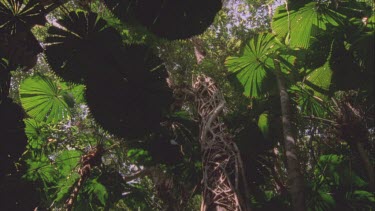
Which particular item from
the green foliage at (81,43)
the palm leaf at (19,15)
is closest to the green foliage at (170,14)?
the green foliage at (81,43)

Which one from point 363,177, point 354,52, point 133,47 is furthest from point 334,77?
point 133,47

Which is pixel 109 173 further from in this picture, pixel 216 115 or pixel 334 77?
pixel 334 77

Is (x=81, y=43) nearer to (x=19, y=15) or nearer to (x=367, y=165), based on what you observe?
(x=19, y=15)

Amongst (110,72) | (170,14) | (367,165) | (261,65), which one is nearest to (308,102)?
(261,65)

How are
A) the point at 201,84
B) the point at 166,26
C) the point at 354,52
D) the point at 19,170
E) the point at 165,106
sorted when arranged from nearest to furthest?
the point at 166,26, the point at 354,52, the point at 165,106, the point at 19,170, the point at 201,84

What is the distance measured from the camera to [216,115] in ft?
12.9

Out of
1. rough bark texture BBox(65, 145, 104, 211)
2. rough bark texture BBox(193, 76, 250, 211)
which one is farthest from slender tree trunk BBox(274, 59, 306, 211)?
rough bark texture BBox(65, 145, 104, 211)

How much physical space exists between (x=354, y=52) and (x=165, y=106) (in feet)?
6.39

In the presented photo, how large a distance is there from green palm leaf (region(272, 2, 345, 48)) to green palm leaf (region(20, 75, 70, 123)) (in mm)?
2699

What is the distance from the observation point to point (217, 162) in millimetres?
3400

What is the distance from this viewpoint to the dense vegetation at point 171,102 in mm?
2934

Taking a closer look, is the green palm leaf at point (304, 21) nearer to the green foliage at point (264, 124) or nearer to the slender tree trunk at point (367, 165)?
the green foliage at point (264, 124)

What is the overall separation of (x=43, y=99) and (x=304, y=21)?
316 centimetres

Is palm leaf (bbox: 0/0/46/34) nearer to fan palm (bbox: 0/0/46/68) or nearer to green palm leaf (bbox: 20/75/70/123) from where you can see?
fan palm (bbox: 0/0/46/68)
